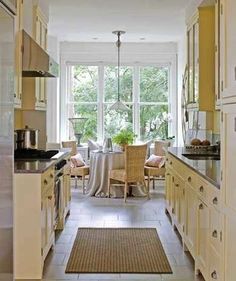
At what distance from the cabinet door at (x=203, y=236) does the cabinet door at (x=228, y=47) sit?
1096 millimetres

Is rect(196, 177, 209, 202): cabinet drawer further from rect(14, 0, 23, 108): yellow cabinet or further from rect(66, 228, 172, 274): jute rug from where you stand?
rect(14, 0, 23, 108): yellow cabinet

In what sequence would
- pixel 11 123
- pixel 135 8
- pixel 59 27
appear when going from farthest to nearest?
pixel 59 27 < pixel 135 8 < pixel 11 123

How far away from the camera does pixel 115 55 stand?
991cm

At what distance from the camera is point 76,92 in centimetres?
999

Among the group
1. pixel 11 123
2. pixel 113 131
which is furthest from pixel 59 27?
pixel 11 123

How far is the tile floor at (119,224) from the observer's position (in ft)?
13.3

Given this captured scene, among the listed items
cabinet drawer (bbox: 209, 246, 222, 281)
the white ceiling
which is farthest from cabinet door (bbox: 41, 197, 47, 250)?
the white ceiling

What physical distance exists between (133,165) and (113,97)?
257 centimetres

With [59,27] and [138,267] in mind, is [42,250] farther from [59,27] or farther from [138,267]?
[59,27]

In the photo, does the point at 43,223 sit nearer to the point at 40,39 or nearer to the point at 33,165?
the point at 33,165

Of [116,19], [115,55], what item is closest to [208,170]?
[116,19]

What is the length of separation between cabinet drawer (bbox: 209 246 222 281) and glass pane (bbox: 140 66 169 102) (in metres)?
6.94

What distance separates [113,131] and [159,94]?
4.10 ft

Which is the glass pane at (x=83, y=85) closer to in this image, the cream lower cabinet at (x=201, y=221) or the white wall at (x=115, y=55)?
the white wall at (x=115, y=55)
